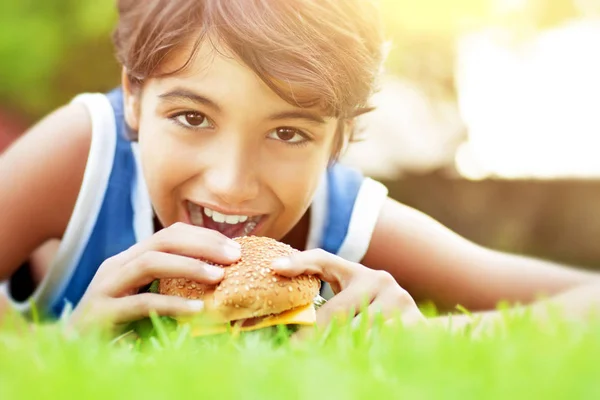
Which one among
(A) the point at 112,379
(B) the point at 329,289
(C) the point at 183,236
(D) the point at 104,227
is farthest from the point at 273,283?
(D) the point at 104,227

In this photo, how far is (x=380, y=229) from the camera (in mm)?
2908

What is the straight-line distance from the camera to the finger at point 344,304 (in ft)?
6.02

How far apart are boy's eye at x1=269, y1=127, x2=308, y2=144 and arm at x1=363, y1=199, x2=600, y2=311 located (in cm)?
82

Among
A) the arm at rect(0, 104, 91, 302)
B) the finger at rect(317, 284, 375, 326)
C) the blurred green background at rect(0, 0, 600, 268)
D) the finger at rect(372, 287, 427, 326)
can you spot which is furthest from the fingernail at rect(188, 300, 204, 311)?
the blurred green background at rect(0, 0, 600, 268)

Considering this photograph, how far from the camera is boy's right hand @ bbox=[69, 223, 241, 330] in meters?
1.74

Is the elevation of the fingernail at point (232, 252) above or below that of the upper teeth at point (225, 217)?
below

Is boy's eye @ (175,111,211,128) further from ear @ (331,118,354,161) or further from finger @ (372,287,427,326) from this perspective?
finger @ (372,287,427,326)

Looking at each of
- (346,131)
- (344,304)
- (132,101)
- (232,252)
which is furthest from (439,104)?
(232,252)

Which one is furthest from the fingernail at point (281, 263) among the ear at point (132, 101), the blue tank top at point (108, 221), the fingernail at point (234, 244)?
the blue tank top at point (108, 221)

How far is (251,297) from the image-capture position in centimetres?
168

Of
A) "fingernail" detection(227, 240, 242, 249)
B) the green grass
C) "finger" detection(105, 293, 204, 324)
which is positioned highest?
"fingernail" detection(227, 240, 242, 249)

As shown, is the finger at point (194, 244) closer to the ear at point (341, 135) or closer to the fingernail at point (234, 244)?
the fingernail at point (234, 244)

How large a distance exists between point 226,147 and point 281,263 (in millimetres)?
400

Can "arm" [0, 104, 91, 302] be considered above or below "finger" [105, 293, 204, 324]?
above
